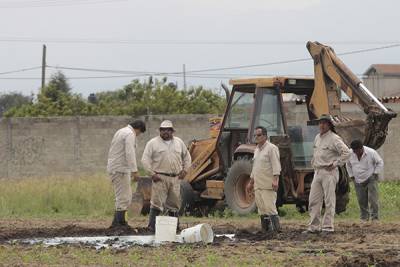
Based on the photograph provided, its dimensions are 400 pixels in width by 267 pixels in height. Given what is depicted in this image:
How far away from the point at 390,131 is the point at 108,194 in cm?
1169

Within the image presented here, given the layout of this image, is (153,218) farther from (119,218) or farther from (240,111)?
(240,111)

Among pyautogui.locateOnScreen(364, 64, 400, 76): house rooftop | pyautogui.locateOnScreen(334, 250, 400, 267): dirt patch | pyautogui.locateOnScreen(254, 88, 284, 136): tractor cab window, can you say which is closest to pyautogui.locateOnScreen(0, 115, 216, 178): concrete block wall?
pyautogui.locateOnScreen(254, 88, 284, 136): tractor cab window

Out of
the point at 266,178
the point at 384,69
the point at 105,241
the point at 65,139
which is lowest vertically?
the point at 105,241

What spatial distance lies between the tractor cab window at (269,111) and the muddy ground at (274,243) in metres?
1.94

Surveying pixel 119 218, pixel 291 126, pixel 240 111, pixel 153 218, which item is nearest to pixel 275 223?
pixel 153 218

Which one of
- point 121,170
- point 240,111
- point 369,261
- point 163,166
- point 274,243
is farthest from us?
point 240,111

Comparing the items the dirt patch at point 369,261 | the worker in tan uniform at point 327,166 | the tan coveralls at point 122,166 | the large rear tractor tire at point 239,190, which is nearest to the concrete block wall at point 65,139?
the large rear tractor tire at point 239,190

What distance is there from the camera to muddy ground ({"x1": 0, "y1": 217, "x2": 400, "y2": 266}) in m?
9.63

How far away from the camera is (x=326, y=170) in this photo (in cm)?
1319

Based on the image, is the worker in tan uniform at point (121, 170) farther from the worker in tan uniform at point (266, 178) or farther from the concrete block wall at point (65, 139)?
the concrete block wall at point (65, 139)

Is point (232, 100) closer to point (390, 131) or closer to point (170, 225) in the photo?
point (170, 225)

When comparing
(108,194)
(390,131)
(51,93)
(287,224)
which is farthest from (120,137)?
(51,93)

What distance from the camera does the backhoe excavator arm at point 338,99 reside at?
1600 centimetres

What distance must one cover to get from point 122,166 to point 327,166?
324cm
